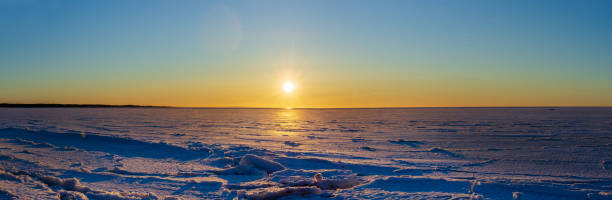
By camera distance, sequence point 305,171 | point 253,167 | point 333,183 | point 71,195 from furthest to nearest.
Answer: point 253,167 < point 305,171 < point 333,183 < point 71,195

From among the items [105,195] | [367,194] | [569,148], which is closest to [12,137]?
[105,195]

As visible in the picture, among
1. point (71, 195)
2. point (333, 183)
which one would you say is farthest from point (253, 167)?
point (71, 195)

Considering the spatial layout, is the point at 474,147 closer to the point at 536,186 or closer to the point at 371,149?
the point at 371,149

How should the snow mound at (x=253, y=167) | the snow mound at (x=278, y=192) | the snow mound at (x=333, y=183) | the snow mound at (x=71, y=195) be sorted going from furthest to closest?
the snow mound at (x=253, y=167), the snow mound at (x=333, y=183), the snow mound at (x=278, y=192), the snow mound at (x=71, y=195)

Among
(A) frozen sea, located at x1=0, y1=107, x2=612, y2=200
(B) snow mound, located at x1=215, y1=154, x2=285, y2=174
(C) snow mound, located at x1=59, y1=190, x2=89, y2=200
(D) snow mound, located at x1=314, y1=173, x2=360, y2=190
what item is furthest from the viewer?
(B) snow mound, located at x1=215, y1=154, x2=285, y2=174

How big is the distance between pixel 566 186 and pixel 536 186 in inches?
19.1

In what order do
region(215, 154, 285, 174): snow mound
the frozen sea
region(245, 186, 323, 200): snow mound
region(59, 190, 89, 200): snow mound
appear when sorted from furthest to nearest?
region(215, 154, 285, 174): snow mound
the frozen sea
region(245, 186, 323, 200): snow mound
region(59, 190, 89, 200): snow mound

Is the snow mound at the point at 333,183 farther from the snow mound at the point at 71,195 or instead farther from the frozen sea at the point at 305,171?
the snow mound at the point at 71,195

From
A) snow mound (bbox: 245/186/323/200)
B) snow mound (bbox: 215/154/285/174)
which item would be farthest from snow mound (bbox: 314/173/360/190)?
snow mound (bbox: 215/154/285/174)

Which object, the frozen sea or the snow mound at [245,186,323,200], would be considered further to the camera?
the frozen sea

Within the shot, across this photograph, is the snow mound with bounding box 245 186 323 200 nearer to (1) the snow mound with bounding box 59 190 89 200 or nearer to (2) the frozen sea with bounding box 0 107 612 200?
(2) the frozen sea with bounding box 0 107 612 200

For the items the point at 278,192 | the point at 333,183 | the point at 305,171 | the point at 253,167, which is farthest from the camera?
the point at 253,167

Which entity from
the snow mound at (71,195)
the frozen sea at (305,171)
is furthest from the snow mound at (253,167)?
the snow mound at (71,195)

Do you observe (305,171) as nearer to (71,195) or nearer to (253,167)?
(253,167)
